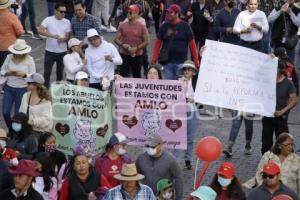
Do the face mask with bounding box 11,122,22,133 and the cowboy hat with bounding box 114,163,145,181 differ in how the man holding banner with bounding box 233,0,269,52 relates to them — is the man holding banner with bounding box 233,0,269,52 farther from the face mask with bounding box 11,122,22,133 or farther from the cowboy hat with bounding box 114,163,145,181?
the cowboy hat with bounding box 114,163,145,181

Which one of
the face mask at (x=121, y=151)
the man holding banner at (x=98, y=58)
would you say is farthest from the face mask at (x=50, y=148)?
the man holding banner at (x=98, y=58)

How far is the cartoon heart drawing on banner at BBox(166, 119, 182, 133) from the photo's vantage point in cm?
1100

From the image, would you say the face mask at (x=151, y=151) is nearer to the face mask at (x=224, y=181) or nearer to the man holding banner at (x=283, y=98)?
the face mask at (x=224, y=181)

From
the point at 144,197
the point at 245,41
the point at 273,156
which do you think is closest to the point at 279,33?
the point at 245,41

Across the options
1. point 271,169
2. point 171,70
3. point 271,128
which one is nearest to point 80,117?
point 271,128

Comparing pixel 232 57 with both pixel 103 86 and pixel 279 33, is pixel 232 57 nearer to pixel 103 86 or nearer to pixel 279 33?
pixel 103 86

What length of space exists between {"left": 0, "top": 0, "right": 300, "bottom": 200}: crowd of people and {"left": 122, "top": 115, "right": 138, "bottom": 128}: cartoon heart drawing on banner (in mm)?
259

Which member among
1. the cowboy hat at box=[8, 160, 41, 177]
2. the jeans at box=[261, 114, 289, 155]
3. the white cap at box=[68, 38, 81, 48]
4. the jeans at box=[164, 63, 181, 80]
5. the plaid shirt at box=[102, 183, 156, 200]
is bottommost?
the plaid shirt at box=[102, 183, 156, 200]

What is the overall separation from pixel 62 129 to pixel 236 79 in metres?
2.50

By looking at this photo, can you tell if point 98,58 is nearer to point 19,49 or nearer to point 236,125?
point 19,49

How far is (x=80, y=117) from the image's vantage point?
1105 centimetres

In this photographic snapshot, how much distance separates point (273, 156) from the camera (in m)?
9.56

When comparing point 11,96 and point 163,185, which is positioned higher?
point 11,96

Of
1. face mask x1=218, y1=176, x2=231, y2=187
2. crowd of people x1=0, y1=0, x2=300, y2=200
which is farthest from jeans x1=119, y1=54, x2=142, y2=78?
face mask x1=218, y1=176, x2=231, y2=187
